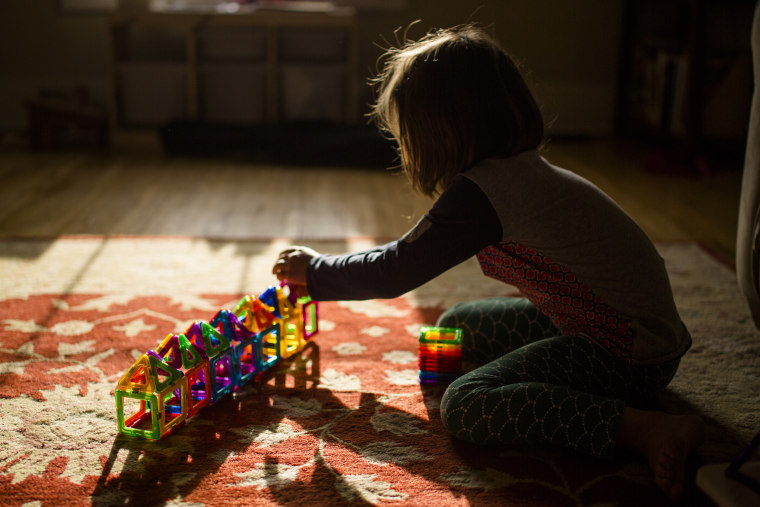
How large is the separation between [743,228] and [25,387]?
1.06 meters

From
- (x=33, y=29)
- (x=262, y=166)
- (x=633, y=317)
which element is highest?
(x=33, y=29)

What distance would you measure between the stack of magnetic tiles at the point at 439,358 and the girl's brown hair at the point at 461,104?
26 centimetres

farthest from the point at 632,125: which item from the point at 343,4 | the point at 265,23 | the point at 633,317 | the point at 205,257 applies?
the point at 633,317

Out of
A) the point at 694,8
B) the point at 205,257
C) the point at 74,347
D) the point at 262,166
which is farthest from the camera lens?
the point at 262,166

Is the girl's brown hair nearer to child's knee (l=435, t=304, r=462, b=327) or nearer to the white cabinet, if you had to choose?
child's knee (l=435, t=304, r=462, b=327)

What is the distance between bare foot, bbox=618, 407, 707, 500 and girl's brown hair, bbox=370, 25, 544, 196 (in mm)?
360

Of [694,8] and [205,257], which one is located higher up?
[694,8]

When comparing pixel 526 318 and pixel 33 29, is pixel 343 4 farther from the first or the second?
pixel 526 318

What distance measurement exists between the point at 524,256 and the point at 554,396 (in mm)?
190

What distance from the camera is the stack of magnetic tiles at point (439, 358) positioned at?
113cm

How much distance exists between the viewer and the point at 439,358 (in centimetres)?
114

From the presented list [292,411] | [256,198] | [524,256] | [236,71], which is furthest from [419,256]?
[236,71]

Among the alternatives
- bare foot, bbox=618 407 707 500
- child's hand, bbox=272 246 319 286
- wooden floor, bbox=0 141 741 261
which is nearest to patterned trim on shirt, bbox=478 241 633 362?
bare foot, bbox=618 407 707 500

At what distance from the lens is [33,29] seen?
3205 mm
